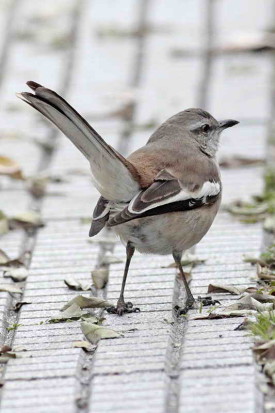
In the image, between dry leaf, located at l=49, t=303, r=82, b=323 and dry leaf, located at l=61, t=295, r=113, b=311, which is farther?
dry leaf, located at l=61, t=295, r=113, b=311

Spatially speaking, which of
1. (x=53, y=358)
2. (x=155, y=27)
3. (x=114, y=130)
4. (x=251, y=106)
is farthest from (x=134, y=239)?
(x=155, y=27)

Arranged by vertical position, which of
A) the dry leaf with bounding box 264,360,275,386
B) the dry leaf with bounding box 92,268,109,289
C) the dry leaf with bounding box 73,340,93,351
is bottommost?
the dry leaf with bounding box 264,360,275,386

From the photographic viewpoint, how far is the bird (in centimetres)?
541

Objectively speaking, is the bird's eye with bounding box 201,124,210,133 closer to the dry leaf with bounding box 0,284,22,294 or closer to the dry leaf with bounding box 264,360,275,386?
the dry leaf with bounding box 0,284,22,294

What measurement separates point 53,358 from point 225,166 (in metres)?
3.70

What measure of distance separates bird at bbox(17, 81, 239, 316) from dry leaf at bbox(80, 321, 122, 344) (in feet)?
1.12

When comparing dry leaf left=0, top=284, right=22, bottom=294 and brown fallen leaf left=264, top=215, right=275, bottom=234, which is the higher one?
brown fallen leaf left=264, top=215, right=275, bottom=234

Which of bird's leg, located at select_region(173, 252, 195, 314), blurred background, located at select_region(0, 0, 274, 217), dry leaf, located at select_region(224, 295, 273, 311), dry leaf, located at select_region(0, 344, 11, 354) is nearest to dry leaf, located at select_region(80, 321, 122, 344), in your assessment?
dry leaf, located at select_region(0, 344, 11, 354)

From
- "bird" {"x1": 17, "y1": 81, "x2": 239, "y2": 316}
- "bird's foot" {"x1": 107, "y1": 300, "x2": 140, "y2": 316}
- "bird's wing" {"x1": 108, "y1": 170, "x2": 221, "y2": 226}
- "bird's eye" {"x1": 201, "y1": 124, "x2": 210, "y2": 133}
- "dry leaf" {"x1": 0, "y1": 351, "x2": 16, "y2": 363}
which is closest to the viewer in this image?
"dry leaf" {"x1": 0, "y1": 351, "x2": 16, "y2": 363}

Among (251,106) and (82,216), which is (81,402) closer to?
(82,216)

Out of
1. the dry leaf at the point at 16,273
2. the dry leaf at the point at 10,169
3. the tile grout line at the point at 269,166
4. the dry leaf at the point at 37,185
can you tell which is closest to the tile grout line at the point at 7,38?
the dry leaf at the point at 10,169

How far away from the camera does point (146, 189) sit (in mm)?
5684

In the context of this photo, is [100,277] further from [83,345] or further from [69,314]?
[83,345]

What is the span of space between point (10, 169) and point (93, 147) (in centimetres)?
261
